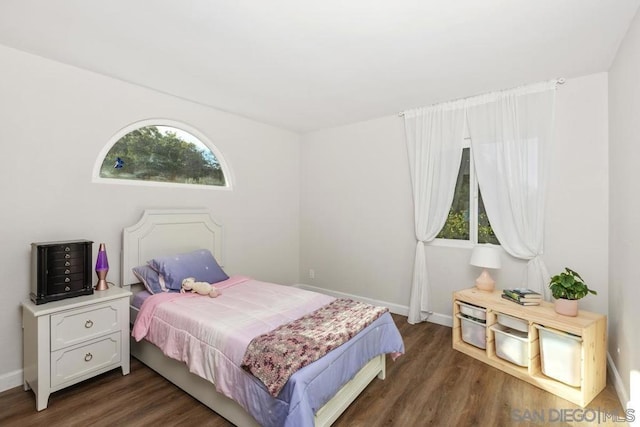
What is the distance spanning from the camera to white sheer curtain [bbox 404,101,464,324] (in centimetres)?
328

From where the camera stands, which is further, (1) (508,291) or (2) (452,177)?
(2) (452,177)

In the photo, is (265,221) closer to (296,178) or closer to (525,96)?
(296,178)

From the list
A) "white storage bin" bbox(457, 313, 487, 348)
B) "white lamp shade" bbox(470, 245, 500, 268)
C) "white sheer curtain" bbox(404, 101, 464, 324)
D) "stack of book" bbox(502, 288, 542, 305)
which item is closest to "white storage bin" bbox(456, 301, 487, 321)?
"white storage bin" bbox(457, 313, 487, 348)

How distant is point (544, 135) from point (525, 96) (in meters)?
0.42

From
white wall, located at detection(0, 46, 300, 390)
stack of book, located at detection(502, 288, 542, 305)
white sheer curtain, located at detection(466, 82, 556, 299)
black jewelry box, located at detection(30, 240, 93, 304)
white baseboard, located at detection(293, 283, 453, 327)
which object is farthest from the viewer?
white baseboard, located at detection(293, 283, 453, 327)

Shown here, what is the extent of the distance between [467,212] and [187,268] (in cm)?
302

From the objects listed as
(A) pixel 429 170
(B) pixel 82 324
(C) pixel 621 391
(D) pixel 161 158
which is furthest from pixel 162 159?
(C) pixel 621 391

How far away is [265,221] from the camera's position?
4.21m

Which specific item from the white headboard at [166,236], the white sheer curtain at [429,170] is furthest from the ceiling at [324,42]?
the white headboard at [166,236]

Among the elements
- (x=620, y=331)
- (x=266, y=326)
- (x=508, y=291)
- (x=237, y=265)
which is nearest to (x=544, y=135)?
(x=508, y=291)

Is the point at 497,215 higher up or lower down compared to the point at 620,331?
higher up

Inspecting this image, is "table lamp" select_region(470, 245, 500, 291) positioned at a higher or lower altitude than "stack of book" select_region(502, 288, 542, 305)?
higher
